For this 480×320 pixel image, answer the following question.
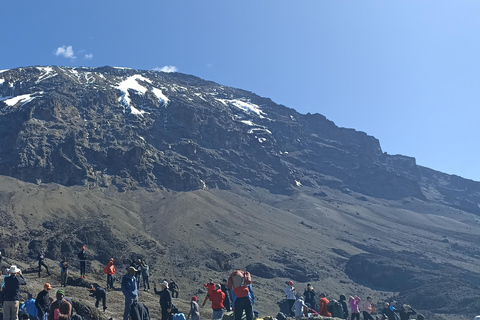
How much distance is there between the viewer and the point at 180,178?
12075 centimetres

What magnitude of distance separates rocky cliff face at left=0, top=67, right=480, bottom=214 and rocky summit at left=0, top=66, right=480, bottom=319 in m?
0.58

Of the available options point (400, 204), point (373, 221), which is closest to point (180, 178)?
point (373, 221)

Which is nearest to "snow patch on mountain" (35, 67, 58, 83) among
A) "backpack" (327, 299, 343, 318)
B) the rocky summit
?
the rocky summit

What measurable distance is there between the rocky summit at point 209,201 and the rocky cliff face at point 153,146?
575 mm

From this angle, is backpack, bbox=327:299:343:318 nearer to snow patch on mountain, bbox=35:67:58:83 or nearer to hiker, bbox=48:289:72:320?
hiker, bbox=48:289:72:320

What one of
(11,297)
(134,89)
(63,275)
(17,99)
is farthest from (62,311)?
(134,89)

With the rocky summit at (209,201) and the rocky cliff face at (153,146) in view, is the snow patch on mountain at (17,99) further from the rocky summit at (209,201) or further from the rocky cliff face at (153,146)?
the rocky summit at (209,201)

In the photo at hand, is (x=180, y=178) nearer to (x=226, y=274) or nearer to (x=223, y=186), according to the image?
(x=223, y=186)

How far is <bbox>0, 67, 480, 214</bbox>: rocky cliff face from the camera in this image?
4577 inches

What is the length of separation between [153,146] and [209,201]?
45574mm

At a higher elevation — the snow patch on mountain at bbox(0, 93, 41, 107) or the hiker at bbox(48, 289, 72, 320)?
the snow patch on mountain at bbox(0, 93, 41, 107)

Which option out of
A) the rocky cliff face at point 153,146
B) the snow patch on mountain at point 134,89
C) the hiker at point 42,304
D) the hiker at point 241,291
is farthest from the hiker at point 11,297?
the snow patch on mountain at point 134,89

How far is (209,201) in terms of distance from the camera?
10406 centimetres

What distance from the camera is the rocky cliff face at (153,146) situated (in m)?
116
